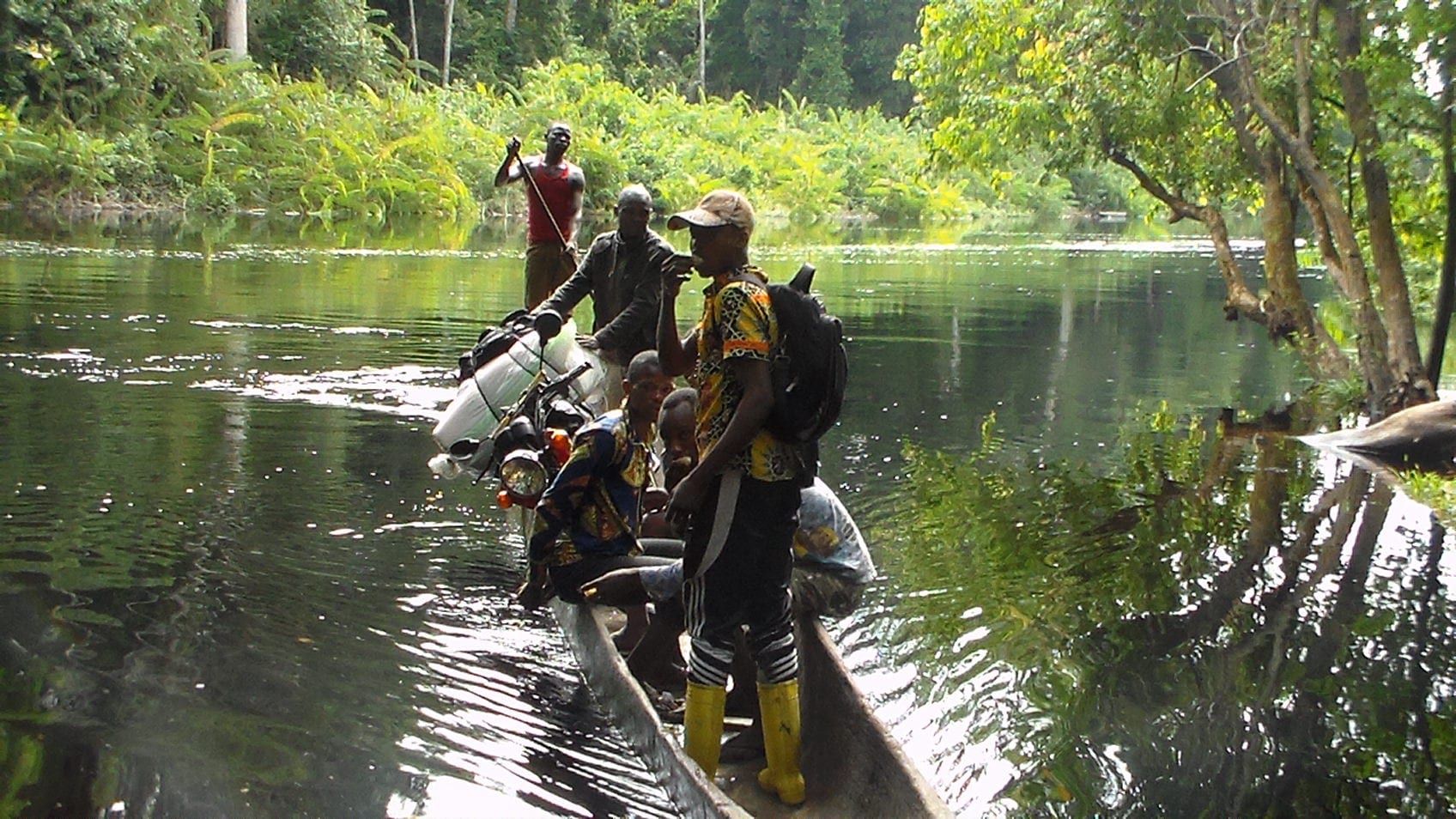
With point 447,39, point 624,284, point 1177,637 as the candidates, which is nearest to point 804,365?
point 624,284

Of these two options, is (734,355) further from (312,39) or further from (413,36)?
(413,36)

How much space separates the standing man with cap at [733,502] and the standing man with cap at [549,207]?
472cm

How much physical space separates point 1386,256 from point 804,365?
34.8 feet

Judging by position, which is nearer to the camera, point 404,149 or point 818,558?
point 818,558

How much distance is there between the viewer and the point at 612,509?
641 cm

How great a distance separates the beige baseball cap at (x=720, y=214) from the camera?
16.0ft

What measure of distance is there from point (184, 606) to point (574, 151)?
3358 centimetres

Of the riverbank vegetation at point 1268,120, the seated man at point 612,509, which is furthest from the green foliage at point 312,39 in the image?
the seated man at point 612,509

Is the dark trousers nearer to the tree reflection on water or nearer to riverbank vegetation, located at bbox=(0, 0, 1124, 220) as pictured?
the tree reflection on water

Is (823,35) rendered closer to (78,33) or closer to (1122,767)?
(78,33)

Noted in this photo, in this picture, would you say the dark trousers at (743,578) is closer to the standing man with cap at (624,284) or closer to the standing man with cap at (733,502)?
the standing man with cap at (733,502)

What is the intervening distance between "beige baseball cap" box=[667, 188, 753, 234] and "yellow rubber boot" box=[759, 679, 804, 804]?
4.76ft

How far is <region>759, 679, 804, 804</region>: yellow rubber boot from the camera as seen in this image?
5289mm

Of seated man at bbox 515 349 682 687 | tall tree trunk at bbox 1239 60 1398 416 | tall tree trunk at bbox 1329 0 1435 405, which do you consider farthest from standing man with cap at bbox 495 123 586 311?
tall tree trunk at bbox 1329 0 1435 405
